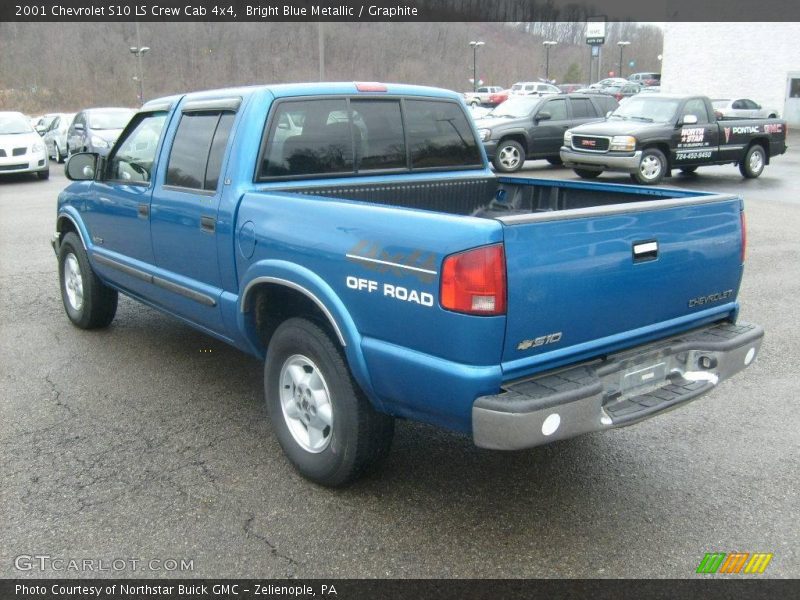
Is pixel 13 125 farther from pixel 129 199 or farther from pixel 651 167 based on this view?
pixel 129 199

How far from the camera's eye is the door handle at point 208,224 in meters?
4.04

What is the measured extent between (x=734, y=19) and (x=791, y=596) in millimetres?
39222

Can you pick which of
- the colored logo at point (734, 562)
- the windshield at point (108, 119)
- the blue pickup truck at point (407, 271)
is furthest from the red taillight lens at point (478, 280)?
the windshield at point (108, 119)

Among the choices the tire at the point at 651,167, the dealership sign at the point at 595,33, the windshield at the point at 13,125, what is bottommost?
the tire at the point at 651,167

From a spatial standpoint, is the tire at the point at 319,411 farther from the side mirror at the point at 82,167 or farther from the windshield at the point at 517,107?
the windshield at the point at 517,107

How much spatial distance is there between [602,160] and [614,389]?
1281cm

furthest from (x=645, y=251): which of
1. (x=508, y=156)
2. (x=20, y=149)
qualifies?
(x=20, y=149)

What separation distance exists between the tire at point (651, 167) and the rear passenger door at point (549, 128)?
3425 mm

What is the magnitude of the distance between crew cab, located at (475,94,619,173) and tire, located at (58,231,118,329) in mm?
12365

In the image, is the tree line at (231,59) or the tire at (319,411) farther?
the tree line at (231,59)

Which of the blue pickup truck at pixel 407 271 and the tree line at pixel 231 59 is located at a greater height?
the tree line at pixel 231 59

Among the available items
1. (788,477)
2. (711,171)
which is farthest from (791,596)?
(711,171)

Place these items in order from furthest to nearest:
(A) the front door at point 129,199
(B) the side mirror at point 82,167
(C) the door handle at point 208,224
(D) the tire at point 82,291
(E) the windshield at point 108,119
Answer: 1. (E) the windshield at point 108,119
2. (D) the tire at point 82,291
3. (B) the side mirror at point 82,167
4. (A) the front door at point 129,199
5. (C) the door handle at point 208,224

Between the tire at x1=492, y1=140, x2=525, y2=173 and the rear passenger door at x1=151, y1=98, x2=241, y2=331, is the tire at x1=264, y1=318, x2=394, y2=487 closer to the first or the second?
the rear passenger door at x1=151, y1=98, x2=241, y2=331
